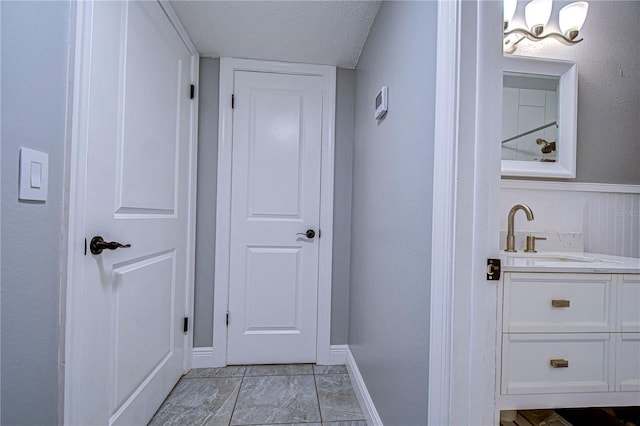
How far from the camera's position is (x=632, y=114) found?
139cm

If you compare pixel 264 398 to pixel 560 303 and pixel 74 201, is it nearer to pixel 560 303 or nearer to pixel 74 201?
pixel 74 201

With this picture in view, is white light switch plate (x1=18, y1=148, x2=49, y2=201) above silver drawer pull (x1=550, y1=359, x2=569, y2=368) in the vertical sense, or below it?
above

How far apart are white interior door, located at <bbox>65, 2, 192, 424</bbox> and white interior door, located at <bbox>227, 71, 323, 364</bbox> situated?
37 cm

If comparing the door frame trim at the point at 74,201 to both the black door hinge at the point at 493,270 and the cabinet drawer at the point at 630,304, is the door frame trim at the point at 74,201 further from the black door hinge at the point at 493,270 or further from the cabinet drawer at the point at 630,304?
the cabinet drawer at the point at 630,304

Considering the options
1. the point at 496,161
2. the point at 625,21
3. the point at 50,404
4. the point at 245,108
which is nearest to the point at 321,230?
the point at 245,108

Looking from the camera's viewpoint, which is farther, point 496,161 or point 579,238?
point 579,238

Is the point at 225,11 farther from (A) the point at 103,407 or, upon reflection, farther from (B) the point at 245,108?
(A) the point at 103,407

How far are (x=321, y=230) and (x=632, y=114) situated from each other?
1788 mm

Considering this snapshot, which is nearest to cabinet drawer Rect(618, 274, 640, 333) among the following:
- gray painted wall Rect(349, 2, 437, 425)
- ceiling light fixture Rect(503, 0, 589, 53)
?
gray painted wall Rect(349, 2, 437, 425)

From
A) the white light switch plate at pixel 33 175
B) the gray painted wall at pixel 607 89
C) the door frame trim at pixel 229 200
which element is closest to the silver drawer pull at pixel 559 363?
the gray painted wall at pixel 607 89

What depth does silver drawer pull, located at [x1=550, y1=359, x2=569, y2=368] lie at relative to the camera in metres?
0.96

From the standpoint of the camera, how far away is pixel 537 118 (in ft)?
4.68

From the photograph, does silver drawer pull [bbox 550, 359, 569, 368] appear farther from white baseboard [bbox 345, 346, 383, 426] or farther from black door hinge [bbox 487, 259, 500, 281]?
white baseboard [bbox 345, 346, 383, 426]

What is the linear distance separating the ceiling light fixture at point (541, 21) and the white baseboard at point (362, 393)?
6.25 feet
